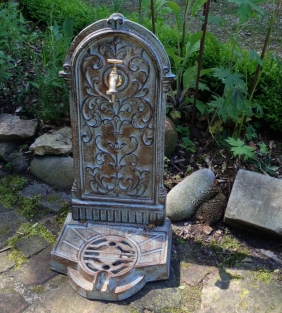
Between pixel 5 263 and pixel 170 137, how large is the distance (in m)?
1.64

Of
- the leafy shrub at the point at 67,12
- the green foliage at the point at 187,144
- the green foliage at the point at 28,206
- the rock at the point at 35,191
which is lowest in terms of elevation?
the green foliage at the point at 28,206

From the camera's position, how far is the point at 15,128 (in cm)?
359

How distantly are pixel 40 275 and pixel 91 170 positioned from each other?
0.73 meters

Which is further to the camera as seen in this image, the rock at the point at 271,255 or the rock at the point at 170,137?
the rock at the point at 170,137

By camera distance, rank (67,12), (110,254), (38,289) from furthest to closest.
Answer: (67,12), (110,254), (38,289)

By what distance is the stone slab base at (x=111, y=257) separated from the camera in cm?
235

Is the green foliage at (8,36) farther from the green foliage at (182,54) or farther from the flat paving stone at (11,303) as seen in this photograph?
the flat paving stone at (11,303)

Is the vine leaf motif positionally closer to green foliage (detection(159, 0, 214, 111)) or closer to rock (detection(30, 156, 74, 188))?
rock (detection(30, 156, 74, 188))

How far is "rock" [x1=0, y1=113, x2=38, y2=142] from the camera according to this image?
3.54 metres

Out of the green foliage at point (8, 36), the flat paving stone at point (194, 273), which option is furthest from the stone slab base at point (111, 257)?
the green foliage at point (8, 36)

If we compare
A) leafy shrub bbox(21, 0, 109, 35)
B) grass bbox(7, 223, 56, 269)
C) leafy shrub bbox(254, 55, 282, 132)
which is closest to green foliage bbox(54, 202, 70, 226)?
grass bbox(7, 223, 56, 269)

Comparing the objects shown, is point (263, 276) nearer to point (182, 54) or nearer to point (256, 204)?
point (256, 204)

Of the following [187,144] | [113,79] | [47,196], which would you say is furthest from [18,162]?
[113,79]

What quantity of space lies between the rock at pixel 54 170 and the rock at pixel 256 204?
130 cm
